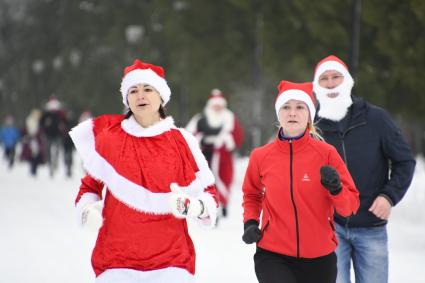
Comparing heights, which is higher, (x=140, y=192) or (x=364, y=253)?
(x=140, y=192)

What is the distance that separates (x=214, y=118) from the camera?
42.9 ft

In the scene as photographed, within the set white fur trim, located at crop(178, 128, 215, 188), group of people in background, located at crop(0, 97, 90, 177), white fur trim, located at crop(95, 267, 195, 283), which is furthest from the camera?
group of people in background, located at crop(0, 97, 90, 177)

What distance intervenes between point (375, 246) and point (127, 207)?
1869mm

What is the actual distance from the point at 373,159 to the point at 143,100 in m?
1.71

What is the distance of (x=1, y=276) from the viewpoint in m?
7.91

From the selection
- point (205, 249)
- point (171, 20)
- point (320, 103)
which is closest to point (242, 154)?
point (171, 20)

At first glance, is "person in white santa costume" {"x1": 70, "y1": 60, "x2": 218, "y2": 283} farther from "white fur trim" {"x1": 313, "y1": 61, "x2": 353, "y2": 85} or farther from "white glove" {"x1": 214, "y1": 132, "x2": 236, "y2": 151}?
"white glove" {"x1": 214, "y1": 132, "x2": 236, "y2": 151}

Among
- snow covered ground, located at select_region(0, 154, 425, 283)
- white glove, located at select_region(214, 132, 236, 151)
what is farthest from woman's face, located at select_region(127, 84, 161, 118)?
white glove, located at select_region(214, 132, 236, 151)

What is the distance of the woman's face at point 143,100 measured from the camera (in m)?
4.51

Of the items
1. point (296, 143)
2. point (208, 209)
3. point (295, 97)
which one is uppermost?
point (295, 97)

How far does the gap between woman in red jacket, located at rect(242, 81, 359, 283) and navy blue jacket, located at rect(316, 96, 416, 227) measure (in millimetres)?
777

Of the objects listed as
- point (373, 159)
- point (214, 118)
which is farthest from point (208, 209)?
point (214, 118)

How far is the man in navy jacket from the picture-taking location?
206 inches

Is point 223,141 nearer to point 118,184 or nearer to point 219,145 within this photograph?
point 219,145
